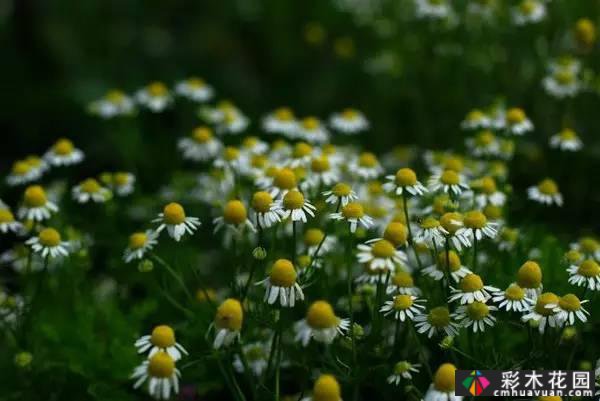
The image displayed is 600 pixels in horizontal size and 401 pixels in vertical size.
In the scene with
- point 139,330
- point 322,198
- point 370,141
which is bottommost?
point 139,330

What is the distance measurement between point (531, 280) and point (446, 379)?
0.35 metres

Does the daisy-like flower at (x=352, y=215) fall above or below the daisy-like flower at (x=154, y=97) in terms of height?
below

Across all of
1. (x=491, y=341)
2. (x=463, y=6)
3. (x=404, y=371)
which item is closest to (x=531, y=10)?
(x=463, y=6)

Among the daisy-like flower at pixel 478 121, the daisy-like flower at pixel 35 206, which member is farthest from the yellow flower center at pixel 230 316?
the daisy-like flower at pixel 478 121

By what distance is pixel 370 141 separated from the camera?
12.5 feet

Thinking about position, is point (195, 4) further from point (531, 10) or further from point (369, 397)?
point (369, 397)

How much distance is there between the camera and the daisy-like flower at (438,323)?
1.87 meters

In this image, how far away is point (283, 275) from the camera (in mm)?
1807

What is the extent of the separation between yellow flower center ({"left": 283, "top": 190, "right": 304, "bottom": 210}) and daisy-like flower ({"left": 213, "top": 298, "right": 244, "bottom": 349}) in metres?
0.31

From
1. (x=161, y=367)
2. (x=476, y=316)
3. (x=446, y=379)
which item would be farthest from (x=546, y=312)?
(x=161, y=367)

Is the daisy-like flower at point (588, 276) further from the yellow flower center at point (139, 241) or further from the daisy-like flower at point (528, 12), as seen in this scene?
the daisy-like flower at point (528, 12)

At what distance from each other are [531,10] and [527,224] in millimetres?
960

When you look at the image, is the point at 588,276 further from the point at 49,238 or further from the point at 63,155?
the point at 63,155

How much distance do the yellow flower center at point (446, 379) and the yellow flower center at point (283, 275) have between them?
0.38 meters
